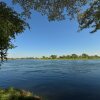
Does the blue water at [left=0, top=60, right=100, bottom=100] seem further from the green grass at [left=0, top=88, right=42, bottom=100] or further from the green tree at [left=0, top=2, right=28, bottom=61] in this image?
the green tree at [left=0, top=2, right=28, bottom=61]

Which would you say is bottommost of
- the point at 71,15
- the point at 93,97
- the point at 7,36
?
the point at 93,97

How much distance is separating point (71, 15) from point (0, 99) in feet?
29.3

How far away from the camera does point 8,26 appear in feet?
51.6

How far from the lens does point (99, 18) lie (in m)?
16.9

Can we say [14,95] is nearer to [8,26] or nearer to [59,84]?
[8,26]

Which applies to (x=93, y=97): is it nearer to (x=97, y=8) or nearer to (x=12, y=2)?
(x=97, y=8)

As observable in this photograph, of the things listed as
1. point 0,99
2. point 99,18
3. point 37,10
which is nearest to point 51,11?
point 37,10

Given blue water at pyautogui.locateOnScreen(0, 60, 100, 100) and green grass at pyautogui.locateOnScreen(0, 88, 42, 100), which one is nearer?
green grass at pyautogui.locateOnScreen(0, 88, 42, 100)

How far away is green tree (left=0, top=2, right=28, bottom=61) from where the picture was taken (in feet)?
50.2

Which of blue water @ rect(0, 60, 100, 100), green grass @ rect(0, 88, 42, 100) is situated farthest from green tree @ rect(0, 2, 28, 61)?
blue water @ rect(0, 60, 100, 100)

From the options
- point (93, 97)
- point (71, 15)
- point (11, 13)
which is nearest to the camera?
point (71, 15)

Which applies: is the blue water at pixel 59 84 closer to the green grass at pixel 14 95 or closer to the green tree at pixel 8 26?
the green grass at pixel 14 95

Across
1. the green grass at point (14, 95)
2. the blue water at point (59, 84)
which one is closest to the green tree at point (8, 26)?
the green grass at point (14, 95)

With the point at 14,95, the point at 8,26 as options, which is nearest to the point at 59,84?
the point at 14,95
